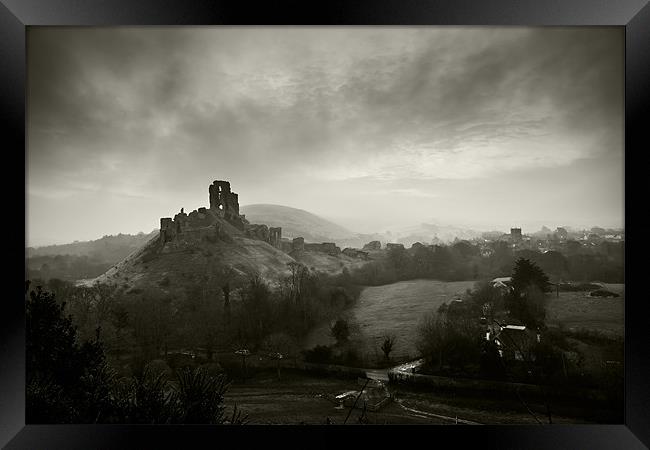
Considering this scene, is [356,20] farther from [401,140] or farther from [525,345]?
[525,345]

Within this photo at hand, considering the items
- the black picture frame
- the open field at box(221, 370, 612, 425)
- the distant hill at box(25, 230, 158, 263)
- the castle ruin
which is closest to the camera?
the black picture frame

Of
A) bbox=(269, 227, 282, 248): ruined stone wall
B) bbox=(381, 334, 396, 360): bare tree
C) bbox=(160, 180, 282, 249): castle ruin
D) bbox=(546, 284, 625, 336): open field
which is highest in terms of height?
bbox=(160, 180, 282, 249): castle ruin

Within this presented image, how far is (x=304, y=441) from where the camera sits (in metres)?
3.36

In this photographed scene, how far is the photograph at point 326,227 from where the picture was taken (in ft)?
11.1

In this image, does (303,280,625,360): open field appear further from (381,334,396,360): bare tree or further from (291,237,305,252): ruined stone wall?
(291,237,305,252): ruined stone wall

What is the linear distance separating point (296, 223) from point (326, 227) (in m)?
0.28

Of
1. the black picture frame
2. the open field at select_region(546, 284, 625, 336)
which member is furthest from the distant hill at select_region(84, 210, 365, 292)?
the open field at select_region(546, 284, 625, 336)

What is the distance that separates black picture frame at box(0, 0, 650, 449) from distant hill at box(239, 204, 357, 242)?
163 centimetres

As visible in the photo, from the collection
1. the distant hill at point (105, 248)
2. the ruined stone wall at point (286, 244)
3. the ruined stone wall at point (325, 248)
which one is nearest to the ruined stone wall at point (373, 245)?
the ruined stone wall at point (325, 248)

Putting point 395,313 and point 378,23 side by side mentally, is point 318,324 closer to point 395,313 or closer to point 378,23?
point 395,313

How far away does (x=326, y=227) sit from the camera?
3.55 meters

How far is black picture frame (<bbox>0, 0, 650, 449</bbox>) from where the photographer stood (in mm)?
3262

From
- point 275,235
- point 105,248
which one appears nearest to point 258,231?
point 275,235

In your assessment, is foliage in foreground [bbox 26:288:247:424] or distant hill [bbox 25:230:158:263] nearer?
foliage in foreground [bbox 26:288:247:424]
